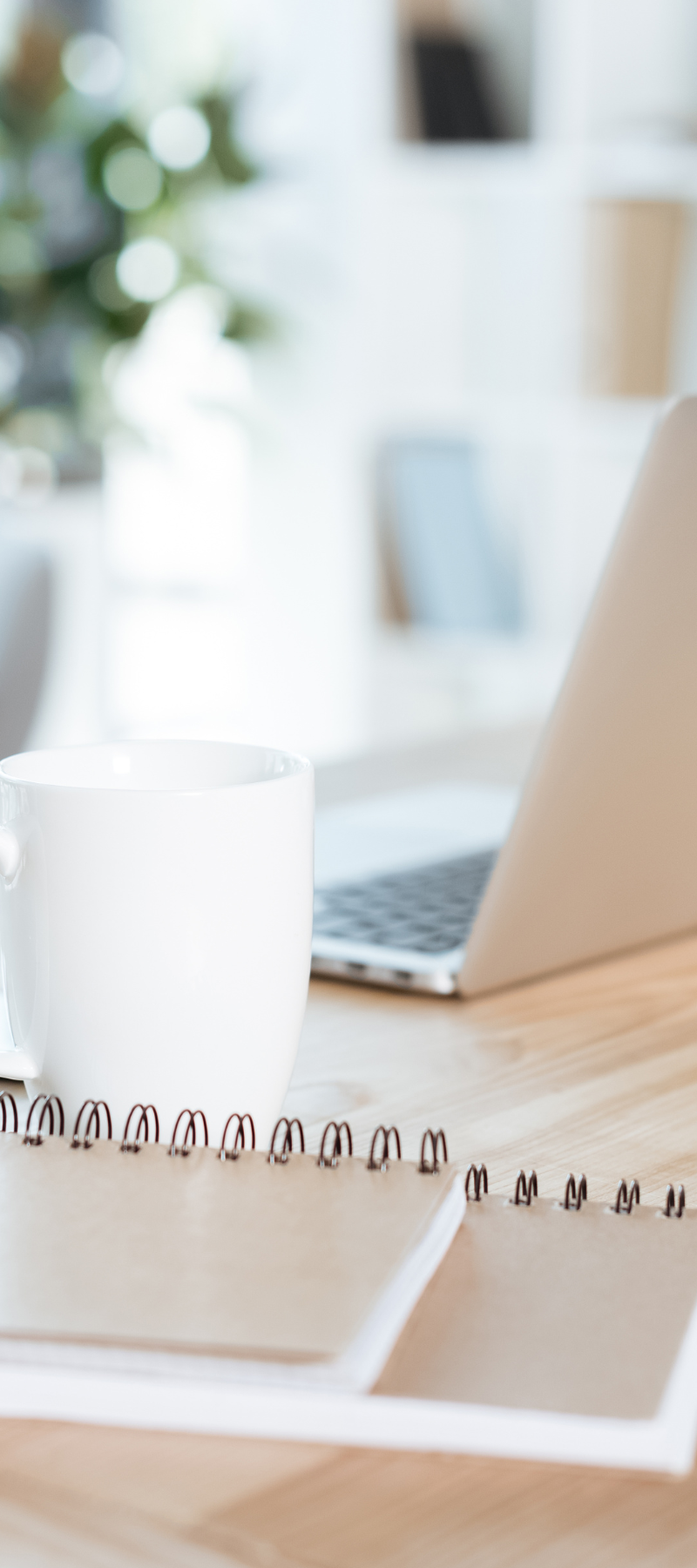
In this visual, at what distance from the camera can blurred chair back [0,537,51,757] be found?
1615 millimetres

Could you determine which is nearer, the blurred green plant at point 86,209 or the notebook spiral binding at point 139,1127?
the notebook spiral binding at point 139,1127

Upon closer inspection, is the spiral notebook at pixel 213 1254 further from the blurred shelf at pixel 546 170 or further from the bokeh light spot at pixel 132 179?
the bokeh light spot at pixel 132 179

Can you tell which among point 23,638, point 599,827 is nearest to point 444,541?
point 23,638

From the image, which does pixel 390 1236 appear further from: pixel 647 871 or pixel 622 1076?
pixel 647 871

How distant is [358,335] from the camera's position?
3.04 meters

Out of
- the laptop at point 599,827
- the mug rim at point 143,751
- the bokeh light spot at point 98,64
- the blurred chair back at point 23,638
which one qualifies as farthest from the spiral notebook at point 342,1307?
the bokeh light spot at point 98,64

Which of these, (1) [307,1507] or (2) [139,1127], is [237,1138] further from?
(1) [307,1507]

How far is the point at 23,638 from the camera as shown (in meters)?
1.62

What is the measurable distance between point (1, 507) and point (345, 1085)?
2406 millimetres

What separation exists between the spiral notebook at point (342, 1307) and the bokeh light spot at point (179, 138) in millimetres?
3202

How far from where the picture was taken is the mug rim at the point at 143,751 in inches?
18.7

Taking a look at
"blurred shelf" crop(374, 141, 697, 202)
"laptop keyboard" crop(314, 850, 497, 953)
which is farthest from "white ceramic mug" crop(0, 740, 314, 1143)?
"blurred shelf" crop(374, 141, 697, 202)

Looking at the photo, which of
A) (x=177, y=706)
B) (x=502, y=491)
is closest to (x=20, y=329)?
(x=177, y=706)

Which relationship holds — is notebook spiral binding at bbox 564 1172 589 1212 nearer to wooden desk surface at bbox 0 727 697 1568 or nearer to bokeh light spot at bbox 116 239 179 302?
wooden desk surface at bbox 0 727 697 1568
